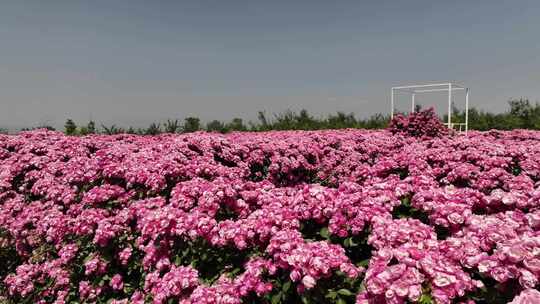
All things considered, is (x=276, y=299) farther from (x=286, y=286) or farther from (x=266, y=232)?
(x=266, y=232)

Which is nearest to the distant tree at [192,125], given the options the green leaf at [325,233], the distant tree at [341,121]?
the distant tree at [341,121]

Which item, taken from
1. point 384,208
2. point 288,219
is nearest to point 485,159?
point 384,208

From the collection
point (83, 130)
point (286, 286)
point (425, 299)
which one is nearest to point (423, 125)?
point (286, 286)

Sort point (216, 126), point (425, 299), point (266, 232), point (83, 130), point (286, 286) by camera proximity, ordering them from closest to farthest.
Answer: point (425, 299)
point (286, 286)
point (266, 232)
point (83, 130)
point (216, 126)

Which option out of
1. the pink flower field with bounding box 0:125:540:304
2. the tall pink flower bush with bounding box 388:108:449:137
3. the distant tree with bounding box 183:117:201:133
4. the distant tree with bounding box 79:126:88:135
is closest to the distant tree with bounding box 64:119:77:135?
the distant tree with bounding box 79:126:88:135

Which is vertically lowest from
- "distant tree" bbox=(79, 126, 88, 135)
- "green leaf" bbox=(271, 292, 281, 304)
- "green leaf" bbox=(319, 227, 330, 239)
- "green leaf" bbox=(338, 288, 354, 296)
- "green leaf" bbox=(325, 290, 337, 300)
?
"green leaf" bbox=(271, 292, 281, 304)

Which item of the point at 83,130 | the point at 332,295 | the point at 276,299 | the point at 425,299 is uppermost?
the point at 83,130

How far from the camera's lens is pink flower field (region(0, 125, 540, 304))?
1722 millimetres

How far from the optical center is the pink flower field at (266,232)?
172 centimetres

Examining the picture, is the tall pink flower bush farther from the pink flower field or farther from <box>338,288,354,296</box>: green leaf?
<box>338,288,354,296</box>: green leaf

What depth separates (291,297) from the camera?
2.17 m

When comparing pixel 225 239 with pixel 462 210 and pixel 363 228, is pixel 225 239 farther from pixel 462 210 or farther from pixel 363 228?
pixel 462 210

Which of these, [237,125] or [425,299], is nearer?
[425,299]

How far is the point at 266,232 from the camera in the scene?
2367mm
